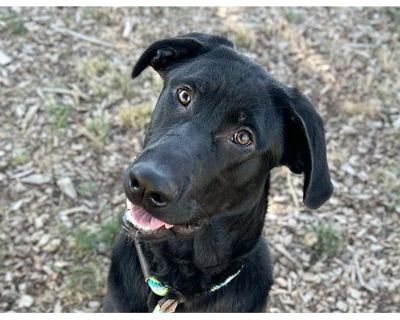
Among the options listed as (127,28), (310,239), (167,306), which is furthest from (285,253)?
(127,28)

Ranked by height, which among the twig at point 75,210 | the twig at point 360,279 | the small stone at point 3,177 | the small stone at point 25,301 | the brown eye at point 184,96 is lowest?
the twig at point 360,279

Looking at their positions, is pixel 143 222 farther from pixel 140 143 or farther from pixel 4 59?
pixel 4 59

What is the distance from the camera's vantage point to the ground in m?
4.21

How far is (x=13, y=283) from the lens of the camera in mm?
4020

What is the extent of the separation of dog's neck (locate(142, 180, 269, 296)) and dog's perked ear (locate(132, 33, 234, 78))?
742mm

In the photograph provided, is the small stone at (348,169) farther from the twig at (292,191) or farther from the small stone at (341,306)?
the small stone at (341,306)

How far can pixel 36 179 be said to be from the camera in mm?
4484

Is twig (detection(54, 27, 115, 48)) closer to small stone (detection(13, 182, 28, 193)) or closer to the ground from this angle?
the ground

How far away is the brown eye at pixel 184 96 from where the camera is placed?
2814 millimetres

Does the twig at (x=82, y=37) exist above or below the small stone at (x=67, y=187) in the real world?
above

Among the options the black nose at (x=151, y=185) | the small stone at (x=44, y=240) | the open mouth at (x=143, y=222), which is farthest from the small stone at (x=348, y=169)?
the black nose at (x=151, y=185)

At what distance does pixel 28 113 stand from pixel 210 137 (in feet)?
8.39

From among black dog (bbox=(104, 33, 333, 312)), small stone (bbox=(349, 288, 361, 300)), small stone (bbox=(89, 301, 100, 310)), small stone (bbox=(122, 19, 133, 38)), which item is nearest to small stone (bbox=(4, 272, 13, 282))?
small stone (bbox=(89, 301, 100, 310))

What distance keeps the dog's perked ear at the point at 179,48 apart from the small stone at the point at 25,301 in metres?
1.79
